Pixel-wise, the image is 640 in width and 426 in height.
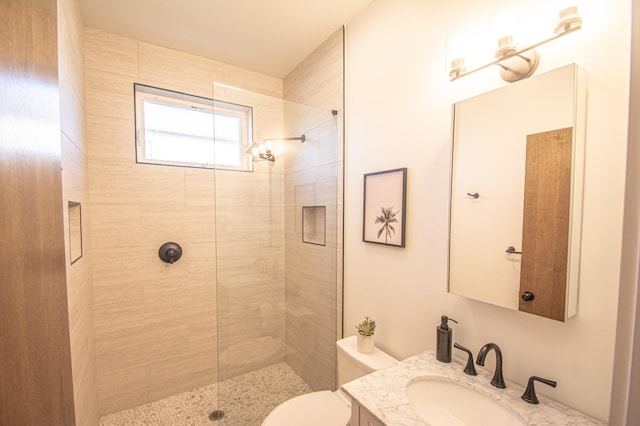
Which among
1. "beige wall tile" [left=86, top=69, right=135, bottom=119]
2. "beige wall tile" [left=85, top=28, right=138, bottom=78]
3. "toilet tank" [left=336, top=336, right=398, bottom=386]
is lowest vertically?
"toilet tank" [left=336, top=336, right=398, bottom=386]

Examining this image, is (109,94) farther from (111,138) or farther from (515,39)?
(515,39)

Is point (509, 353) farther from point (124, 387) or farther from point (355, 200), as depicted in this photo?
point (124, 387)

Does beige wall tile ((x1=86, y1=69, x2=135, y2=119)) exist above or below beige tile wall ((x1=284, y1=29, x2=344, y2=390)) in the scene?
above

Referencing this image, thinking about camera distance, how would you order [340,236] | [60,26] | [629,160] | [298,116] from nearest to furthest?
[629,160] < [60,26] < [340,236] < [298,116]

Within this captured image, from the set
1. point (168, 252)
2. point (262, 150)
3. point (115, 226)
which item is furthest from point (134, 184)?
point (262, 150)

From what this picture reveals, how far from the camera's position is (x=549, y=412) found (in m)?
0.85

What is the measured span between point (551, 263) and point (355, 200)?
1.08m

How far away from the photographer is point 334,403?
4.86 ft

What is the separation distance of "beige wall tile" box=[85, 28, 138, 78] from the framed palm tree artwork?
1.96 meters

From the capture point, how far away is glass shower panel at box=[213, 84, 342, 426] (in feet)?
6.27

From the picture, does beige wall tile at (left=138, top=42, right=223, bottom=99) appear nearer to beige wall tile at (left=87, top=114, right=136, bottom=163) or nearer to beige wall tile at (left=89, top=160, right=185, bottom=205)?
beige wall tile at (left=87, top=114, right=136, bottom=163)

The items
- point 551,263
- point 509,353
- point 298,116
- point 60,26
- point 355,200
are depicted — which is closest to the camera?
point 551,263

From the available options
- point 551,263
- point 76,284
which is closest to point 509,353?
point 551,263

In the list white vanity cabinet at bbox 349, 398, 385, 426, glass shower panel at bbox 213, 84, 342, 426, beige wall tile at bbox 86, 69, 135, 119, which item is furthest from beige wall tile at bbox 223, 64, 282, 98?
white vanity cabinet at bbox 349, 398, 385, 426
